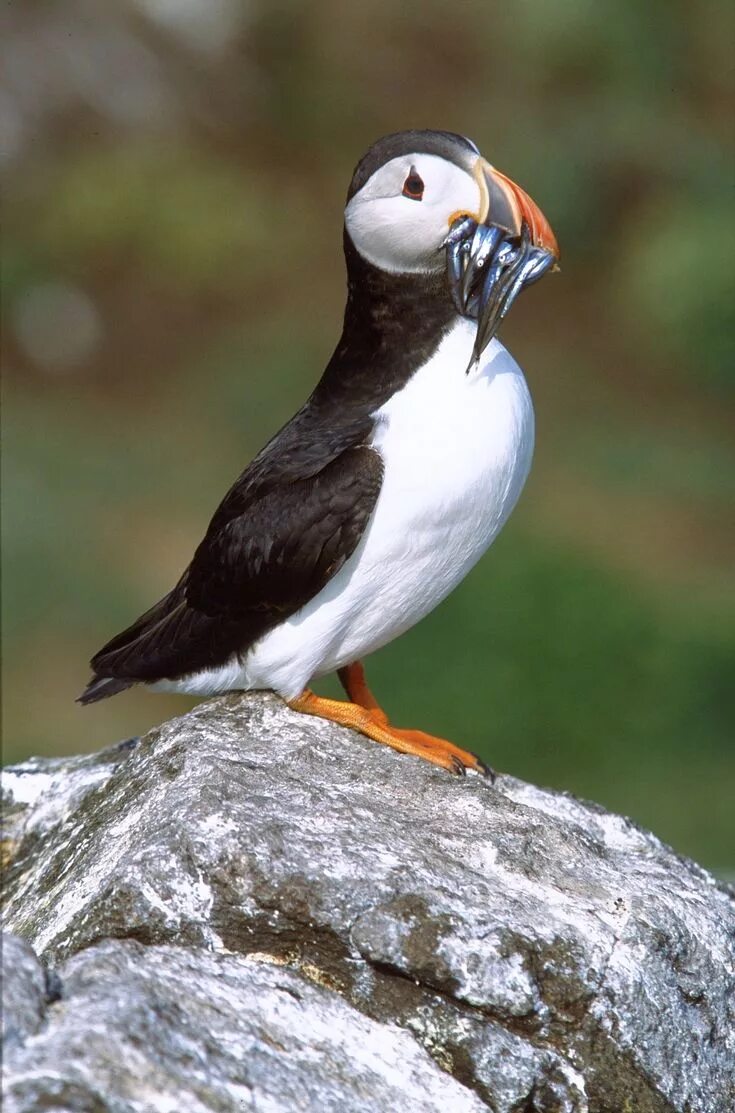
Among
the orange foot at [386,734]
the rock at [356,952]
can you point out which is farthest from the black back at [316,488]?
the rock at [356,952]

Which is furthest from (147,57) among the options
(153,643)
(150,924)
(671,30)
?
(150,924)

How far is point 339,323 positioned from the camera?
19.6m

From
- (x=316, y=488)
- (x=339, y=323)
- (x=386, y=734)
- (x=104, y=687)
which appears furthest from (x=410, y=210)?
(x=339, y=323)

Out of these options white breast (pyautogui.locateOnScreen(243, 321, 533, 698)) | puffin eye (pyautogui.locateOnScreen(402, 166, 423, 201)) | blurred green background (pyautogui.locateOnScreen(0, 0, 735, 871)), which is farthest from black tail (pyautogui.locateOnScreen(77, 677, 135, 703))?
blurred green background (pyautogui.locateOnScreen(0, 0, 735, 871))

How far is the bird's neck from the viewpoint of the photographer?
18.9 ft

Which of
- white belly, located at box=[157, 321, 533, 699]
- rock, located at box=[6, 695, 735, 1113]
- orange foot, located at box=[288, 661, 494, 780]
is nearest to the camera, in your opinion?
rock, located at box=[6, 695, 735, 1113]

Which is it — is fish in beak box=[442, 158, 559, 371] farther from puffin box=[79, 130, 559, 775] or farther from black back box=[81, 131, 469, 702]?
black back box=[81, 131, 469, 702]

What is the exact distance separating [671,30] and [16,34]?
880cm

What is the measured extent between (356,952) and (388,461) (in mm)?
1720

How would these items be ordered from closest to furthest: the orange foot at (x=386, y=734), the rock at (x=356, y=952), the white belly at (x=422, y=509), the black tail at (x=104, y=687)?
the rock at (x=356, y=952) < the white belly at (x=422, y=509) < the orange foot at (x=386, y=734) < the black tail at (x=104, y=687)

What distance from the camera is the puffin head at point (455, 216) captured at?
5.50 m

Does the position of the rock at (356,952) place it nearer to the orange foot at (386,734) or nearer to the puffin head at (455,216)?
the orange foot at (386,734)

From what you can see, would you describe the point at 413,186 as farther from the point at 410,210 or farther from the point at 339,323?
the point at 339,323

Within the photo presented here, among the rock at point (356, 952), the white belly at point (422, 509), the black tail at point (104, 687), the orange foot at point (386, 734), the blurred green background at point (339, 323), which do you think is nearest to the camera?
the rock at point (356, 952)
